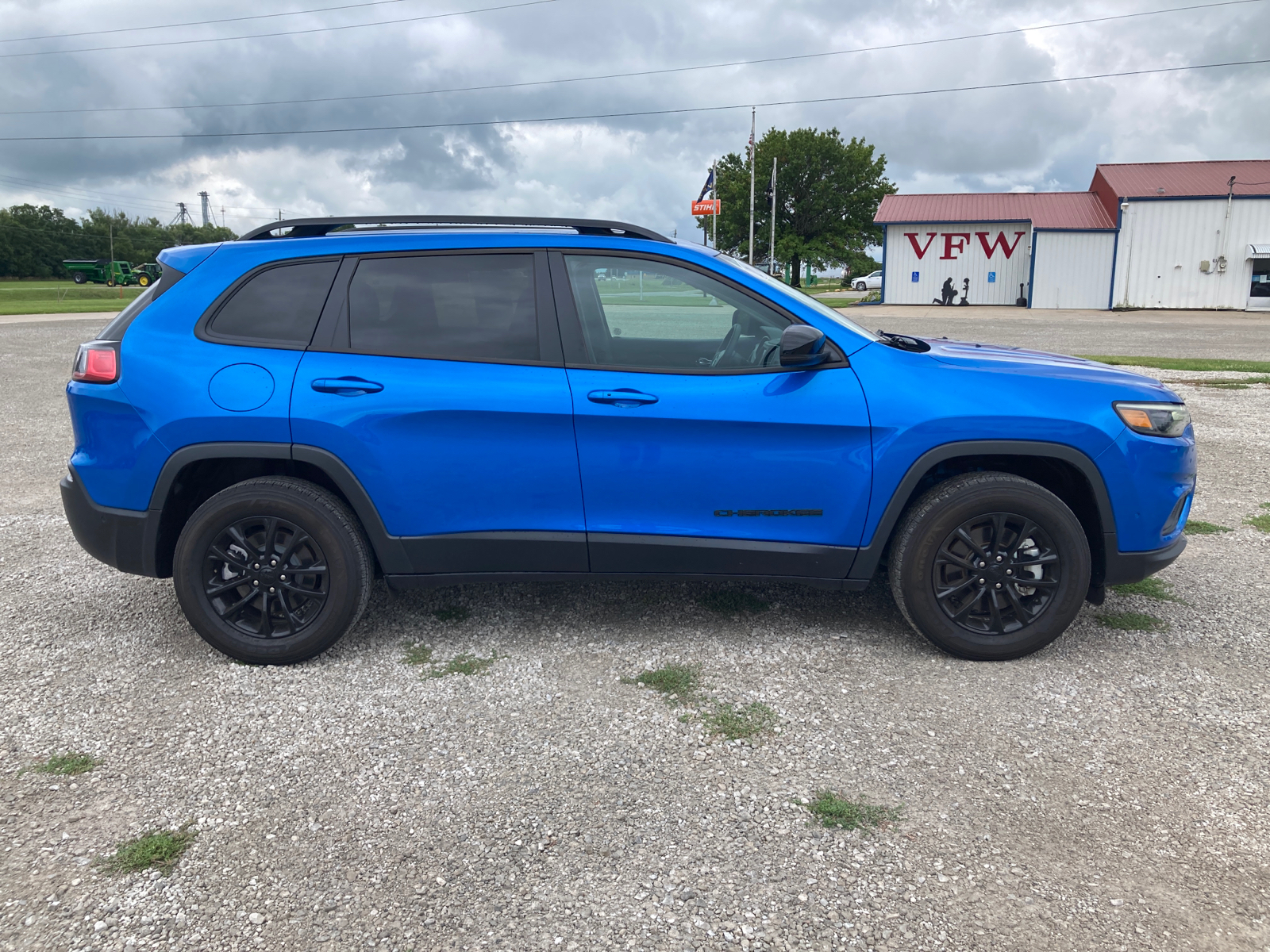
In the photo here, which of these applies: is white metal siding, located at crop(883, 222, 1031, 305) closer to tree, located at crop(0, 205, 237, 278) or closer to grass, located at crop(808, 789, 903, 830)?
grass, located at crop(808, 789, 903, 830)

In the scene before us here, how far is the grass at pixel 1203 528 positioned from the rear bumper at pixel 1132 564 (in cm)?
228

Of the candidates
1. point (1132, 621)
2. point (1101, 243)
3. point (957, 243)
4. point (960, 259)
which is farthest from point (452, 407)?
→ point (960, 259)

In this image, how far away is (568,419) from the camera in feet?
11.8

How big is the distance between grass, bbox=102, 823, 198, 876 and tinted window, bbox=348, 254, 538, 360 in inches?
74.4

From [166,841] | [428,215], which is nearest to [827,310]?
[428,215]

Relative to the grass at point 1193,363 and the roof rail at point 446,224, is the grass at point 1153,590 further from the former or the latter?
the grass at point 1193,363

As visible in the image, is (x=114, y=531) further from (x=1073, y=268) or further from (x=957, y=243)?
(x=957, y=243)

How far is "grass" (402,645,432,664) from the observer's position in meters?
3.85

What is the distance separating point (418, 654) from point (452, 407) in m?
1.10

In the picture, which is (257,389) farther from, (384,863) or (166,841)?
(384,863)

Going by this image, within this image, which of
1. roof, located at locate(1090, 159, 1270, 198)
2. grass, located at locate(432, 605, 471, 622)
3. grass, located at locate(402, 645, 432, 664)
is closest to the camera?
grass, located at locate(402, 645, 432, 664)

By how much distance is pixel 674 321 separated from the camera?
3.88m

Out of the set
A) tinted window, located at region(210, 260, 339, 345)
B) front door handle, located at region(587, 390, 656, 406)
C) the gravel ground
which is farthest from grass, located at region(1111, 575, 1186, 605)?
tinted window, located at region(210, 260, 339, 345)

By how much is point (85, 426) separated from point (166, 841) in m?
1.92
